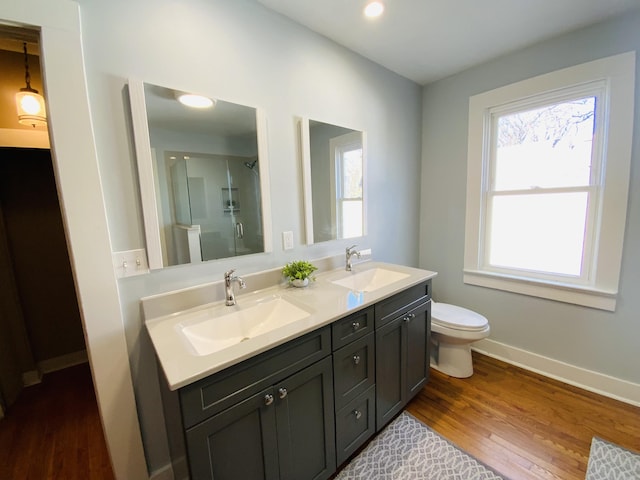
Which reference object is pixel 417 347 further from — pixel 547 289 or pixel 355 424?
pixel 547 289

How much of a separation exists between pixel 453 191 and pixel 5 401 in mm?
3882

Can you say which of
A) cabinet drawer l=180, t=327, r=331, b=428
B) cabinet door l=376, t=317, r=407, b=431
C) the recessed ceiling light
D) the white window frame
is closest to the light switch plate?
cabinet drawer l=180, t=327, r=331, b=428

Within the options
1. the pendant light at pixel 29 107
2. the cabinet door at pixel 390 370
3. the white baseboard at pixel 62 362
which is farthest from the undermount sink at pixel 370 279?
the white baseboard at pixel 62 362

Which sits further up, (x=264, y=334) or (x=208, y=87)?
(x=208, y=87)

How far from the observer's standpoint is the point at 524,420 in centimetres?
170

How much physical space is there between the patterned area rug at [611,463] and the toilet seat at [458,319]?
2.59ft

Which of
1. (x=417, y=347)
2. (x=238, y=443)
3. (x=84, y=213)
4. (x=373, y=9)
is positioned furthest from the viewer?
(x=417, y=347)

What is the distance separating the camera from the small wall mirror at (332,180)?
1781mm

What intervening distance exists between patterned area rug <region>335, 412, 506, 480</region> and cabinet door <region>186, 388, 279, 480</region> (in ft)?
1.94

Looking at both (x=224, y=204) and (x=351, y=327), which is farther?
(x=224, y=204)

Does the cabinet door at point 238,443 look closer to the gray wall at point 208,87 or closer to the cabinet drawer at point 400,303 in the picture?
the gray wall at point 208,87

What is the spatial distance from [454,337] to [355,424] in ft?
3.43

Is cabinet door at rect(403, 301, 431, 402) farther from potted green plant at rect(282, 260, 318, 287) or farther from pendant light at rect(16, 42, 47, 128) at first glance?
pendant light at rect(16, 42, 47, 128)

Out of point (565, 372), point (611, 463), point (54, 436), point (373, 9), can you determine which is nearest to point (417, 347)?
point (611, 463)
